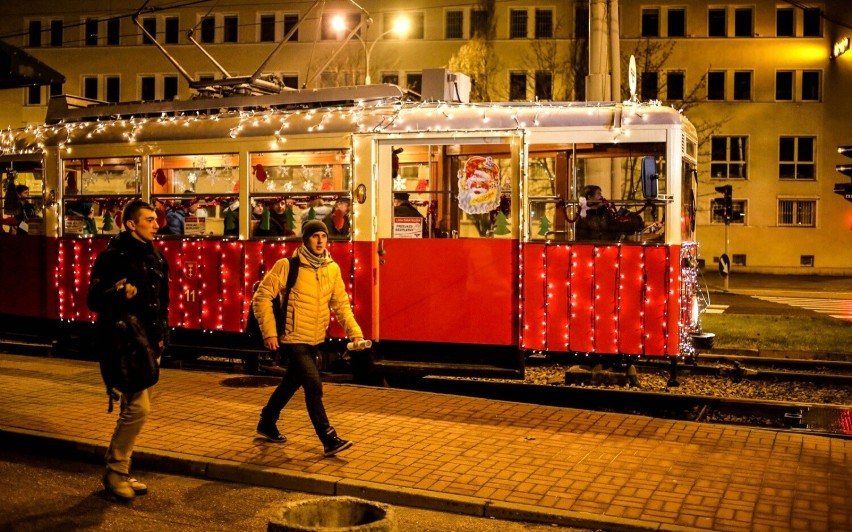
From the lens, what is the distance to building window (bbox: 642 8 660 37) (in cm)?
4097

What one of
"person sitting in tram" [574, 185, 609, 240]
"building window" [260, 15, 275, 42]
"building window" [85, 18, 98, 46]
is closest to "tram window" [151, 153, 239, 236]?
"person sitting in tram" [574, 185, 609, 240]

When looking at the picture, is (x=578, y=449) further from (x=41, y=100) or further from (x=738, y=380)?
(x=41, y=100)

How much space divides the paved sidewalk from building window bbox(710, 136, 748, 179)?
34.2 metres

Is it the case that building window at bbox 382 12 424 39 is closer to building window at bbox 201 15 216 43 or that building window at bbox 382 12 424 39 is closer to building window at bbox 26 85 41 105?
building window at bbox 201 15 216 43

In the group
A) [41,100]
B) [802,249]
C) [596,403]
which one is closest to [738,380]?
[596,403]

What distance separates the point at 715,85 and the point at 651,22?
4.05 m

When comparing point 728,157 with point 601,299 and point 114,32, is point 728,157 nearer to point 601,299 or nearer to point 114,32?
point 114,32

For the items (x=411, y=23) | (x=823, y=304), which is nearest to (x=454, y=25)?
(x=411, y=23)

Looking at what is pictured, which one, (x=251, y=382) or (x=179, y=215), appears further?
(x=179, y=215)

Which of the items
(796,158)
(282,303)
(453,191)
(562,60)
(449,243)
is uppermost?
(562,60)

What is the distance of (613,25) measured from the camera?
1505 cm

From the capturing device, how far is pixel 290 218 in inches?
434

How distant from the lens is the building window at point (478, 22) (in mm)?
41188

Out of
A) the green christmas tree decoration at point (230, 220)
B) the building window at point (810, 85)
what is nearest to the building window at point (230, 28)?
the building window at point (810, 85)
